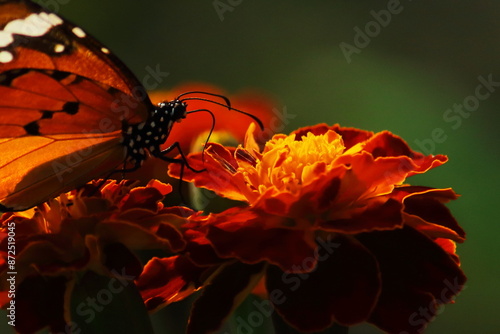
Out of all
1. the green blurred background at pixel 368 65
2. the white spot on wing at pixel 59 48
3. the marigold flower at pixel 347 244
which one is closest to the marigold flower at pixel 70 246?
the marigold flower at pixel 347 244

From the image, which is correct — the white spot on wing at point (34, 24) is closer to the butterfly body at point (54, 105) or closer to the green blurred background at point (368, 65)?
the butterfly body at point (54, 105)

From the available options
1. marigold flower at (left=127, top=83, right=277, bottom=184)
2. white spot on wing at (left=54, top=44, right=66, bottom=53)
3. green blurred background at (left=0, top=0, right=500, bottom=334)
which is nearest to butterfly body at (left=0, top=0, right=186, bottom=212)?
white spot on wing at (left=54, top=44, right=66, bottom=53)

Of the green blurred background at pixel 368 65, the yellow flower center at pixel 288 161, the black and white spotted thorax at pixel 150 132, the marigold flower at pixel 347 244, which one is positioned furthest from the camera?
the green blurred background at pixel 368 65

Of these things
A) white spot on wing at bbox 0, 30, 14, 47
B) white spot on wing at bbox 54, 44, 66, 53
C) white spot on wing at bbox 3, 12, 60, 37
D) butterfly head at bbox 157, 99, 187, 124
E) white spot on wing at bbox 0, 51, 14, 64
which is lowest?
butterfly head at bbox 157, 99, 187, 124

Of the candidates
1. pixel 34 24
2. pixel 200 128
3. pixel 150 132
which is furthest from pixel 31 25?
pixel 200 128

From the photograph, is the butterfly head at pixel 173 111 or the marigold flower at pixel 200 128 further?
the marigold flower at pixel 200 128

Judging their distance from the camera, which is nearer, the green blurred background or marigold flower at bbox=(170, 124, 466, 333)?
marigold flower at bbox=(170, 124, 466, 333)

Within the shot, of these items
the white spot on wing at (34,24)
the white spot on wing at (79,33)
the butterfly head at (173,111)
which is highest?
the white spot on wing at (79,33)

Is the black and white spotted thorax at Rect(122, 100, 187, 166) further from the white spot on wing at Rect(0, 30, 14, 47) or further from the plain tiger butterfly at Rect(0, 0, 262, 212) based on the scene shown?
the white spot on wing at Rect(0, 30, 14, 47)
